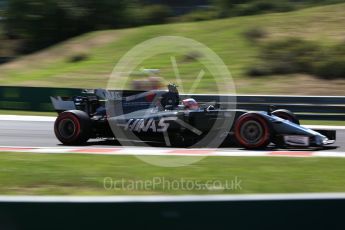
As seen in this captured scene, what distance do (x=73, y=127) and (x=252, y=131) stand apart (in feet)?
10.3

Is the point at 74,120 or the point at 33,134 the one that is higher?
the point at 74,120

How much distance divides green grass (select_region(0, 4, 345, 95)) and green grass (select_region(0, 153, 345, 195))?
42.5 feet

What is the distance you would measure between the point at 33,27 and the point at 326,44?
2020cm

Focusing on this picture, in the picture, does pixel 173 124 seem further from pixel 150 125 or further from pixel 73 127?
pixel 73 127

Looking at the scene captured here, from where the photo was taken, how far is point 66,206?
3.45 meters

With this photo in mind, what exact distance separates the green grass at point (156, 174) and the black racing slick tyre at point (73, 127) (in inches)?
60.3

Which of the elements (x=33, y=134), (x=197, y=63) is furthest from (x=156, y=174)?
(x=197, y=63)

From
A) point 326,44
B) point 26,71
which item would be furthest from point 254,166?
point 26,71

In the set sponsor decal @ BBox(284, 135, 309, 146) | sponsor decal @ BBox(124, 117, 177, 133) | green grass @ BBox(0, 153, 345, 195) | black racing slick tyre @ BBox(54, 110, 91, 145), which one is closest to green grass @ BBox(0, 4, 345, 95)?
black racing slick tyre @ BBox(54, 110, 91, 145)

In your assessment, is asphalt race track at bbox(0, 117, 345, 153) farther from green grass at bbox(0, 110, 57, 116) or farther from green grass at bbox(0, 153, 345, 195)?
green grass at bbox(0, 153, 345, 195)

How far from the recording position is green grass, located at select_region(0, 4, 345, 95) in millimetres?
22422

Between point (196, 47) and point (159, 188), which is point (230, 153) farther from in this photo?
point (196, 47)

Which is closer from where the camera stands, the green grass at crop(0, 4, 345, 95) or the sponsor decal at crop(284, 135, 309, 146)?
the sponsor decal at crop(284, 135, 309, 146)

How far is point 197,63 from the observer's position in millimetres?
25969
